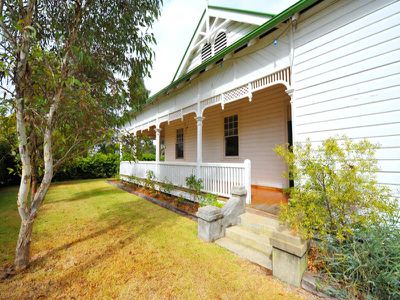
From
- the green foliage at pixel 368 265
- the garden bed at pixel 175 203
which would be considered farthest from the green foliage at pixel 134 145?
the green foliage at pixel 368 265

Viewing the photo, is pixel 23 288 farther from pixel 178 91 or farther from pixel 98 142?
pixel 178 91

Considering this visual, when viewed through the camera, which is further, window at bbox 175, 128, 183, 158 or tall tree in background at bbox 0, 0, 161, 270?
window at bbox 175, 128, 183, 158

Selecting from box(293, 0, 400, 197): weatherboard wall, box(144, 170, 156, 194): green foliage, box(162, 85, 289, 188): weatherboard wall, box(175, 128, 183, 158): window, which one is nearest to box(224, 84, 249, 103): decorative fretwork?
box(293, 0, 400, 197): weatherboard wall

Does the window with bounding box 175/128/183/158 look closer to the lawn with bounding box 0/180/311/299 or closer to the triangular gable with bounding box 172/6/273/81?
the triangular gable with bounding box 172/6/273/81

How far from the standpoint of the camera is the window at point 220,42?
29.0 ft

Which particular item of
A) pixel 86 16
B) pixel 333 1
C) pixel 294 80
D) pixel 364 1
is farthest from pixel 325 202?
pixel 86 16

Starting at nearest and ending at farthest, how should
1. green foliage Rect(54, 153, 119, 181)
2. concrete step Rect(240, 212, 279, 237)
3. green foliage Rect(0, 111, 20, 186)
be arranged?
concrete step Rect(240, 212, 279, 237), green foliage Rect(0, 111, 20, 186), green foliage Rect(54, 153, 119, 181)

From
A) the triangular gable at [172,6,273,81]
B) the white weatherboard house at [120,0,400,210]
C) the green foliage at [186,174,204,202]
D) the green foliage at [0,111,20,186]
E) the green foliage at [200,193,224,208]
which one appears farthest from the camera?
the triangular gable at [172,6,273,81]

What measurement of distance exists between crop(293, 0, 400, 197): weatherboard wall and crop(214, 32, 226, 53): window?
5219mm

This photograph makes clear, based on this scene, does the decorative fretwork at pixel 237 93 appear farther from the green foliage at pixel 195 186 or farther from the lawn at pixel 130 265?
the lawn at pixel 130 265

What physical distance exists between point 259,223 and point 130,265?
→ 251 centimetres

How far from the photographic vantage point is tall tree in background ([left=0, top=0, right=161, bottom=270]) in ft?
10.0

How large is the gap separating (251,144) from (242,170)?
104 inches

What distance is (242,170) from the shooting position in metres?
5.33
